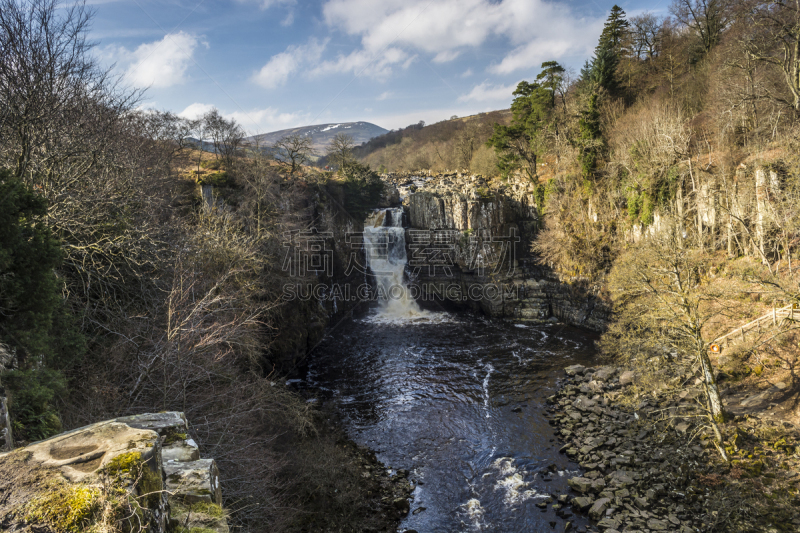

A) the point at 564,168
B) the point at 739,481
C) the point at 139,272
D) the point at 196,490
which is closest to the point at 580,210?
the point at 564,168

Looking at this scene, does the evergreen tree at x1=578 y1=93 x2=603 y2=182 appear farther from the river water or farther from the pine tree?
the river water

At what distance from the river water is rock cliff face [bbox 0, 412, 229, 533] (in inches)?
397

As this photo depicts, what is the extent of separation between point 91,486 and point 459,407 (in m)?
16.9

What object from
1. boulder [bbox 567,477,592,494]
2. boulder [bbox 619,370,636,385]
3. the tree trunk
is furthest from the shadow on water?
the tree trunk

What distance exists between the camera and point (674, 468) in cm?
1258

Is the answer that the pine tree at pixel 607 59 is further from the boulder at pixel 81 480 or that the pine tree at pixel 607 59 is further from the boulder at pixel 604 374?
the boulder at pixel 81 480

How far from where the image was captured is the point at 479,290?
33.6 meters

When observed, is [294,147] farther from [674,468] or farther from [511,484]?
[674,468]

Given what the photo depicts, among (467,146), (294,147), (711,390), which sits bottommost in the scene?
(711,390)

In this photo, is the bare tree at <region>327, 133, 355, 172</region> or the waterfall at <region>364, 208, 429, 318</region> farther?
the bare tree at <region>327, 133, 355, 172</region>

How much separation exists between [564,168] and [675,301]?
2073 cm

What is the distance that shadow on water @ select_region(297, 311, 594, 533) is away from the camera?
1231cm

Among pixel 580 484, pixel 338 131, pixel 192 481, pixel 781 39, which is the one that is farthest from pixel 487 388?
pixel 338 131

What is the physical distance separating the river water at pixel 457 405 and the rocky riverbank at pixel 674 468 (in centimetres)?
101
